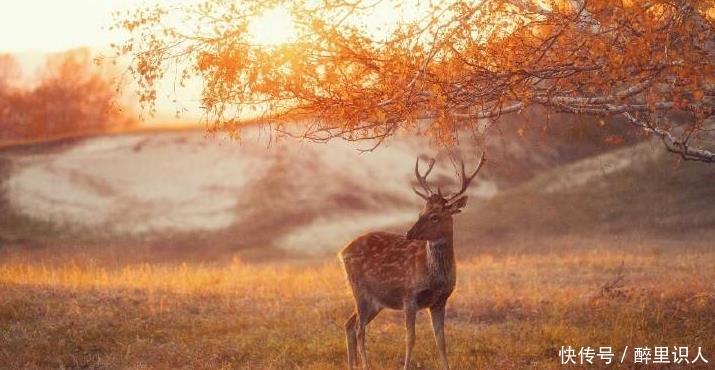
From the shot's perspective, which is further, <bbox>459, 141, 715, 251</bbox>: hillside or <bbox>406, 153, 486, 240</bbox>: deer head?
<bbox>459, 141, 715, 251</bbox>: hillside

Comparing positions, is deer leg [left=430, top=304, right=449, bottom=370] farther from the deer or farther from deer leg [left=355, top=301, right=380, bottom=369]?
deer leg [left=355, top=301, right=380, bottom=369]

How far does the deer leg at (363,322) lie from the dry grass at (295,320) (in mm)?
627

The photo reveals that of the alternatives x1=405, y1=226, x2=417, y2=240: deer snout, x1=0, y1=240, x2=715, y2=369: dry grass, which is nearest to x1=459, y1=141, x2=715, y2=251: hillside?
x1=0, y1=240, x2=715, y2=369: dry grass

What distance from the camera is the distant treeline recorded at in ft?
156

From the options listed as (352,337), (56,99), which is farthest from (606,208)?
(56,99)

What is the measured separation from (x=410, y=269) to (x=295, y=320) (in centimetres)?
509

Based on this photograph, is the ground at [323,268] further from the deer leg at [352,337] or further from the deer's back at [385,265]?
the deer's back at [385,265]

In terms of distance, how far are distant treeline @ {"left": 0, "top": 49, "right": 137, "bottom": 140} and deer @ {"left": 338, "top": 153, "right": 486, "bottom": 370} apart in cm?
3542

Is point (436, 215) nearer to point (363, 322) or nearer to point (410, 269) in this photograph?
point (410, 269)

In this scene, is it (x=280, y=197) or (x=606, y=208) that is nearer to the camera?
(x=606, y=208)

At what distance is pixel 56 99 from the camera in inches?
1965

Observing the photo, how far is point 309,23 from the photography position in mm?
11758

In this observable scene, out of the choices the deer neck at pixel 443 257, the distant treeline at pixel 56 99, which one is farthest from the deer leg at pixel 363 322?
the distant treeline at pixel 56 99

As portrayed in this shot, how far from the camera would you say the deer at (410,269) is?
11.3 meters
